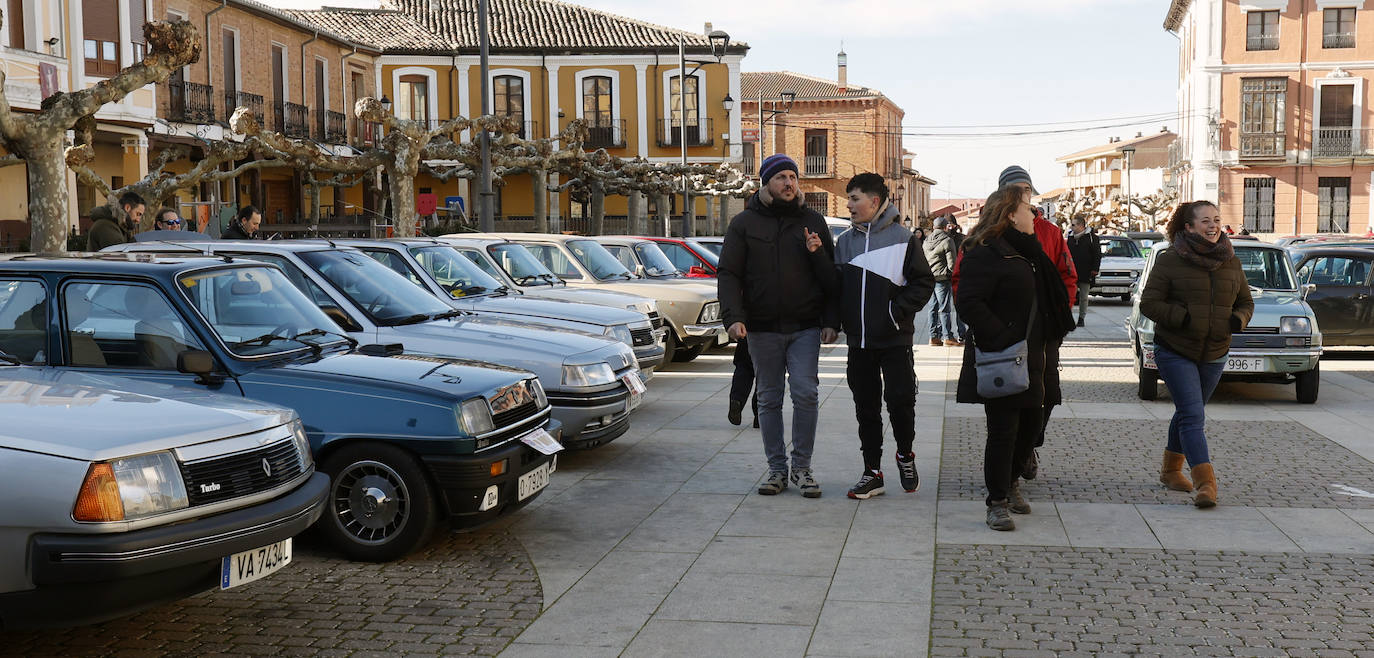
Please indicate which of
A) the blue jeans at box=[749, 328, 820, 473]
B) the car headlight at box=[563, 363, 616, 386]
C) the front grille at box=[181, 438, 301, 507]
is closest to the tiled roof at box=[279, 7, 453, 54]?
the car headlight at box=[563, 363, 616, 386]

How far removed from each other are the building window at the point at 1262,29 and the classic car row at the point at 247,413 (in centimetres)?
4473

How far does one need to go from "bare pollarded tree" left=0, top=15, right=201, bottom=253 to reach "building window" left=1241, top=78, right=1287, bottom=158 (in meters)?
44.0

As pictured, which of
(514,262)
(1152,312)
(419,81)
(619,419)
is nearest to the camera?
(1152,312)

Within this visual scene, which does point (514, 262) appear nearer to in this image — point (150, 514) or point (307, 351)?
point (307, 351)

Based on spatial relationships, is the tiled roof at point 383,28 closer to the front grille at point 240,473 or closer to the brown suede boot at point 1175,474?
the brown suede boot at point 1175,474

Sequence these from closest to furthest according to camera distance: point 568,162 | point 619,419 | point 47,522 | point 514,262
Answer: point 47,522 → point 619,419 → point 514,262 → point 568,162

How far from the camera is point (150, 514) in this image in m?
4.45

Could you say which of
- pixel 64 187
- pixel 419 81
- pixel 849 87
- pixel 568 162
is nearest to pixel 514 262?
pixel 64 187

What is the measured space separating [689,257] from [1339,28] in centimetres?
3829

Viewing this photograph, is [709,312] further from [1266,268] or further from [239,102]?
[239,102]

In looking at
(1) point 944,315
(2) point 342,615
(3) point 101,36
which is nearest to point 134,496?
(2) point 342,615

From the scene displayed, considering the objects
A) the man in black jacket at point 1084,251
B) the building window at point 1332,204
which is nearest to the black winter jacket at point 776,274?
the man in black jacket at point 1084,251

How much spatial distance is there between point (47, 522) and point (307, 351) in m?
2.69

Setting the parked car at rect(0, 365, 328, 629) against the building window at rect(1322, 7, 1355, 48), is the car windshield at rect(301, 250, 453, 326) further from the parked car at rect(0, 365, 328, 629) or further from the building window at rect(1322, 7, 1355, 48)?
the building window at rect(1322, 7, 1355, 48)
